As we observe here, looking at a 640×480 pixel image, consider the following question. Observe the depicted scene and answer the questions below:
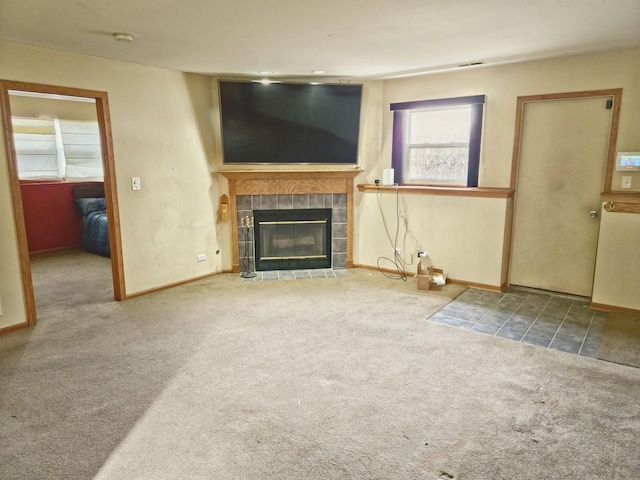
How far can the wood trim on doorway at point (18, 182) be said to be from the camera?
3.29m

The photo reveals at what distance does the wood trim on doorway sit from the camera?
329cm

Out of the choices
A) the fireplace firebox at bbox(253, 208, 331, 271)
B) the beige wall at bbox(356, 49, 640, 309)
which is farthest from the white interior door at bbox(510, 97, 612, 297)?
the fireplace firebox at bbox(253, 208, 331, 271)

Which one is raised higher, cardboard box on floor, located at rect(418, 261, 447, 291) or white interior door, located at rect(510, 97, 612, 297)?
white interior door, located at rect(510, 97, 612, 297)

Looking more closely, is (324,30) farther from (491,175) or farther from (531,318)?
(531,318)

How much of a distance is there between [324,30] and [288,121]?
74.2 inches

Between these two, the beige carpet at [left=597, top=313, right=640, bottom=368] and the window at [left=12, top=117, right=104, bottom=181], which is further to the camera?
the window at [left=12, top=117, right=104, bottom=181]

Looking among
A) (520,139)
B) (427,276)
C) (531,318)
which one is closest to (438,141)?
(520,139)

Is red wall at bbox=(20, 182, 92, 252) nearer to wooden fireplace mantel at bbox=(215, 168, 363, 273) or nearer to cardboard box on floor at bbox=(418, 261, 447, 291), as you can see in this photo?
wooden fireplace mantel at bbox=(215, 168, 363, 273)

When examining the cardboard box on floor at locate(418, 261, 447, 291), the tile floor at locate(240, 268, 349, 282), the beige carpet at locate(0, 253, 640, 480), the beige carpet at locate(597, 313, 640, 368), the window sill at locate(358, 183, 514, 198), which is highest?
the window sill at locate(358, 183, 514, 198)

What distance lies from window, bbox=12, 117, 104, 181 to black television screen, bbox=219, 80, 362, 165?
2966 millimetres

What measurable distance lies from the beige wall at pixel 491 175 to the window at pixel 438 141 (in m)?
0.09

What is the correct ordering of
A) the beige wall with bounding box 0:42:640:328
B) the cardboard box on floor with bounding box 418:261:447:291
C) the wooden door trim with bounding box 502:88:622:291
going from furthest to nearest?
the cardboard box on floor with bounding box 418:261:447:291, the wooden door trim with bounding box 502:88:622:291, the beige wall with bounding box 0:42:640:328

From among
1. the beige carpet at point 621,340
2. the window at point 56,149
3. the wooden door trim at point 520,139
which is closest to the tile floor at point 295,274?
the wooden door trim at point 520,139

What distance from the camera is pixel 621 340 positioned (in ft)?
10.3
